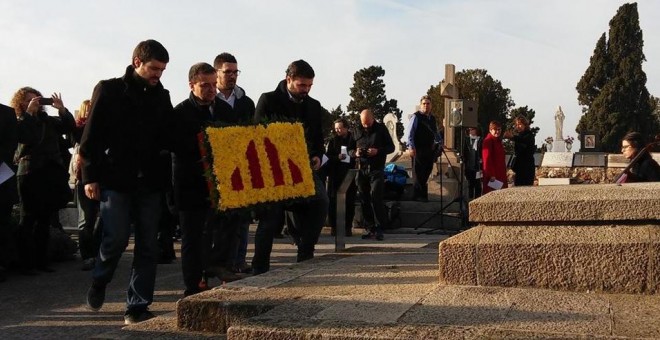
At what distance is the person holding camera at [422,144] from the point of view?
13305mm

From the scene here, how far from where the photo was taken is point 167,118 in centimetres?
547

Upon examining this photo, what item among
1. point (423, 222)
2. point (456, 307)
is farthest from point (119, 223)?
point (423, 222)

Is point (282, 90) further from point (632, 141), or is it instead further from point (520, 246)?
point (632, 141)

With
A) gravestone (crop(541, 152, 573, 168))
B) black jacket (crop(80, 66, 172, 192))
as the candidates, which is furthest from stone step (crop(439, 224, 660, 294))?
gravestone (crop(541, 152, 573, 168))

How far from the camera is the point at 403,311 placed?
3.92m

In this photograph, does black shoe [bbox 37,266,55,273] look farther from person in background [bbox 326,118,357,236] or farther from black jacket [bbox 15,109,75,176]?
person in background [bbox 326,118,357,236]

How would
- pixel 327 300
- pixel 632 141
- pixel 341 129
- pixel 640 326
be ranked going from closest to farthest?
1. pixel 640 326
2. pixel 327 300
3. pixel 632 141
4. pixel 341 129

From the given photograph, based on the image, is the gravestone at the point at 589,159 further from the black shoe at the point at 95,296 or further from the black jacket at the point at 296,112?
the black shoe at the point at 95,296

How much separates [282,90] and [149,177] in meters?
1.75

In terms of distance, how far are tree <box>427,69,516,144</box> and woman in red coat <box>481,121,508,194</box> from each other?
58.1 meters

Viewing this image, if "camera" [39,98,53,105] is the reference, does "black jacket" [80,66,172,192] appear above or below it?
below

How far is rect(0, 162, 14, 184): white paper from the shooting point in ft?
23.5

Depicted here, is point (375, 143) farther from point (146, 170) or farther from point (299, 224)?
point (146, 170)

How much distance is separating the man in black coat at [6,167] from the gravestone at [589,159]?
27.5 m
